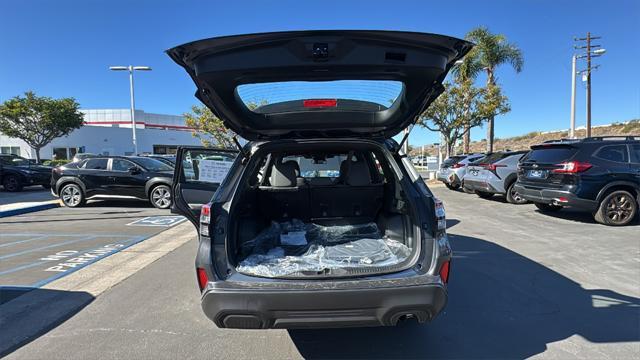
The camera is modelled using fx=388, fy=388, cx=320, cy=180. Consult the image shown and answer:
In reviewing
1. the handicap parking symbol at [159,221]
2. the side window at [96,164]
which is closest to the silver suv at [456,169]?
the handicap parking symbol at [159,221]

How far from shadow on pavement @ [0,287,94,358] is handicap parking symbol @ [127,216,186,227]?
4108 mm

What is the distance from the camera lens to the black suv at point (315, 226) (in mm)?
2492

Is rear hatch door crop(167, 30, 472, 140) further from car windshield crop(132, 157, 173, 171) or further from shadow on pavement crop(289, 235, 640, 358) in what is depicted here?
car windshield crop(132, 157, 173, 171)

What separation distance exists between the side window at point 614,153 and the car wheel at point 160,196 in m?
10.4

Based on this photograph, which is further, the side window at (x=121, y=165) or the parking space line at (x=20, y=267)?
the side window at (x=121, y=165)

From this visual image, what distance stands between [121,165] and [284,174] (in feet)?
29.3

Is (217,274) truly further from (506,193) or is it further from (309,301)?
(506,193)

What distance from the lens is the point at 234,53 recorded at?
8.29ft

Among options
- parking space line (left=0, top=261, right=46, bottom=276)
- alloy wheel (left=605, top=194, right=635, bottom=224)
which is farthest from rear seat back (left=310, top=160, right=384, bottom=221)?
alloy wheel (left=605, top=194, right=635, bottom=224)

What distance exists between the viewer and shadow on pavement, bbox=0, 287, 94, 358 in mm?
3312

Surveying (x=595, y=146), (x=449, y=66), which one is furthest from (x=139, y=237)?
(x=595, y=146)

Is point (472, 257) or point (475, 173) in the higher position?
point (475, 173)

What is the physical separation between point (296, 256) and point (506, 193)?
962 centimetres

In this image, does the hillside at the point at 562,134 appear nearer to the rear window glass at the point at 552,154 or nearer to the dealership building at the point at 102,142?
the rear window glass at the point at 552,154
